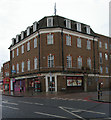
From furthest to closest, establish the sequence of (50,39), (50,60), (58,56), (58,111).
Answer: (50,39)
(50,60)
(58,56)
(58,111)

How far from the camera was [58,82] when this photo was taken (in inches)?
1162

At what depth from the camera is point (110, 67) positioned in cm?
4806

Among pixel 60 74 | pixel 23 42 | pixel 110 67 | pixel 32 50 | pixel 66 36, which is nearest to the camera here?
pixel 60 74

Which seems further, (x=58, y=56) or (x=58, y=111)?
(x=58, y=56)

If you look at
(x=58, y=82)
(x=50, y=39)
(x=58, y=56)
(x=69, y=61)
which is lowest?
(x=58, y=82)

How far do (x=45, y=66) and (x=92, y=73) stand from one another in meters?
11.2

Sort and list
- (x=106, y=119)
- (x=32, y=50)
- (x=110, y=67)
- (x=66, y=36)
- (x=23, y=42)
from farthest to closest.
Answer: (x=110, y=67)
(x=23, y=42)
(x=32, y=50)
(x=66, y=36)
(x=106, y=119)

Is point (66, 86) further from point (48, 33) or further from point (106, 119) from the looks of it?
point (106, 119)

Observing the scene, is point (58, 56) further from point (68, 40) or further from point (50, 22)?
point (50, 22)

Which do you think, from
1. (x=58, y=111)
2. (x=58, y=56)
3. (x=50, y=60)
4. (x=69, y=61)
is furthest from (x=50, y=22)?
(x=58, y=111)

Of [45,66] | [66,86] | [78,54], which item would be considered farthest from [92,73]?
[45,66]

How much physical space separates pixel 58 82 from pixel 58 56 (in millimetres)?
4643

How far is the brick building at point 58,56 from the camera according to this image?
3016 centimetres

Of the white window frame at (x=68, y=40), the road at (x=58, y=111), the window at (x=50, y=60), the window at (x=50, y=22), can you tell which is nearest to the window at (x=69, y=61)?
the white window frame at (x=68, y=40)
